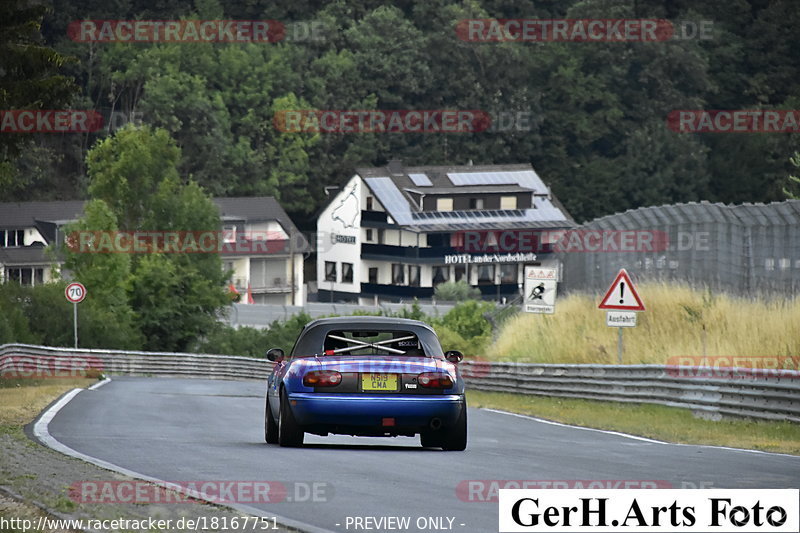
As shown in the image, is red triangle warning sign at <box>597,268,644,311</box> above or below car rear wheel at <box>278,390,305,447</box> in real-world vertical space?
above

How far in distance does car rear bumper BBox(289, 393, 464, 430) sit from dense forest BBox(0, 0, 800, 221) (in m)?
94.9

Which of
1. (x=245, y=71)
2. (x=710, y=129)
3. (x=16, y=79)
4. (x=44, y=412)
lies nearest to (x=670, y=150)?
(x=710, y=129)

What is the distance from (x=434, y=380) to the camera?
591 inches

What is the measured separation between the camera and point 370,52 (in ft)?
383

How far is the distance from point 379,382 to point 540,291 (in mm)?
17574

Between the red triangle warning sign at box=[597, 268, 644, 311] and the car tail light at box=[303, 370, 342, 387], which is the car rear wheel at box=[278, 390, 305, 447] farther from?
the red triangle warning sign at box=[597, 268, 644, 311]

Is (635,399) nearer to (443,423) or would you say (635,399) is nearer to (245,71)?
(443,423)

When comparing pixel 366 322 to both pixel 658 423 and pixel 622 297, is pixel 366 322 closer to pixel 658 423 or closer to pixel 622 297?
pixel 658 423

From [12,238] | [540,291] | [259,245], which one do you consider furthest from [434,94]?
[540,291]

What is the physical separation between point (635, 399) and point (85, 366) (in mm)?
29100

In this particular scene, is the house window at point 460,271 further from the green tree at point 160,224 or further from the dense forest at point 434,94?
the green tree at point 160,224

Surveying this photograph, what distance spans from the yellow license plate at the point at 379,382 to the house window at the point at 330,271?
309 feet

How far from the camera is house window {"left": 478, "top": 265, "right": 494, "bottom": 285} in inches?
4213

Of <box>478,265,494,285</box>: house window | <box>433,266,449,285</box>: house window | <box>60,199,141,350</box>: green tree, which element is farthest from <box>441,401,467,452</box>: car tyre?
<box>478,265,494,285</box>: house window
